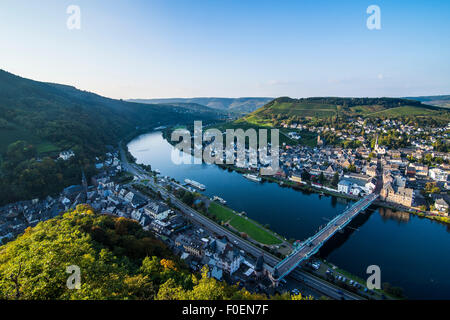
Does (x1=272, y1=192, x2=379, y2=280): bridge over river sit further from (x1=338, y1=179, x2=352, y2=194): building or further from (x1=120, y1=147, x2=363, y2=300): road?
(x1=338, y1=179, x2=352, y2=194): building

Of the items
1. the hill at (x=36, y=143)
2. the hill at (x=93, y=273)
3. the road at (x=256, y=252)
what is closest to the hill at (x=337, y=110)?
the hill at (x=36, y=143)

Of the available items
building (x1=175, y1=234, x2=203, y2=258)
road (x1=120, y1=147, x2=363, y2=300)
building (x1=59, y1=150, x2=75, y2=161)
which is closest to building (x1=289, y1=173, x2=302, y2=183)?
road (x1=120, y1=147, x2=363, y2=300)

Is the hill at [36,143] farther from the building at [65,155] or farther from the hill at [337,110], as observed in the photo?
the hill at [337,110]

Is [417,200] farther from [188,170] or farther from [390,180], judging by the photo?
[188,170]

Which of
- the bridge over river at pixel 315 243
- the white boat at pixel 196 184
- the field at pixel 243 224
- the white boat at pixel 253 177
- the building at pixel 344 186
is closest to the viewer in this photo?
the bridge over river at pixel 315 243

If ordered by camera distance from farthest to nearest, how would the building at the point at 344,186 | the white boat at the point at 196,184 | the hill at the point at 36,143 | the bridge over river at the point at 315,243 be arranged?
the white boat at the point at 196,184 → the building at the point at 344,186 → the hill at the point at 36,143 → the bridge over river at the point at 315,243

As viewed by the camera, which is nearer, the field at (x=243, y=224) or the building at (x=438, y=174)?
the field at (x=243, y=224)

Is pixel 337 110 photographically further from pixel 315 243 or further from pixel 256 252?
pixel 256 252

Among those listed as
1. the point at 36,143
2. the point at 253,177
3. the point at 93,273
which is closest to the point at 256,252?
the point at 93,273

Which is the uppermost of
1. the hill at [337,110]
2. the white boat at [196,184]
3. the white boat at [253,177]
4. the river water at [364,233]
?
the hill at [337,110]
